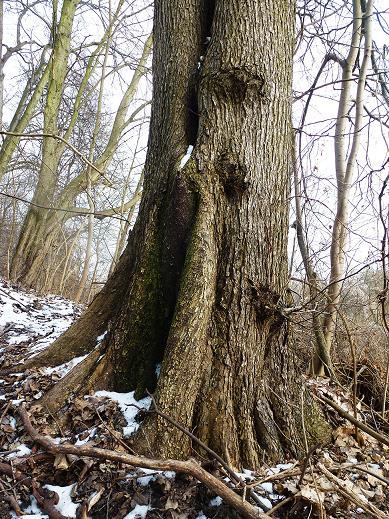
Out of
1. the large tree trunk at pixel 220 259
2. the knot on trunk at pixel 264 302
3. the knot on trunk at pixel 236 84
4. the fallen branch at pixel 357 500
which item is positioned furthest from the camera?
the knot on trunk at pixel 236 84

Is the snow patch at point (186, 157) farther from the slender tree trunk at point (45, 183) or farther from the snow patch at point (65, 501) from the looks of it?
the slender tree trunk at point (45, 183)

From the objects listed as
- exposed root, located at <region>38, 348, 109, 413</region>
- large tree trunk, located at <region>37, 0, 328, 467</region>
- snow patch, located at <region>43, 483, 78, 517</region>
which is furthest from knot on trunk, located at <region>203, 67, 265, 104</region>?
snow patch, located at <region>43, 483, 78, 517</region>

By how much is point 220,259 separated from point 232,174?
50cm

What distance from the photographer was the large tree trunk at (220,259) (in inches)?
77.5

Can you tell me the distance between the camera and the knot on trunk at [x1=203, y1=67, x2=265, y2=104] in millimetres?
2236

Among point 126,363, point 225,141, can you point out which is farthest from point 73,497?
point 225,141

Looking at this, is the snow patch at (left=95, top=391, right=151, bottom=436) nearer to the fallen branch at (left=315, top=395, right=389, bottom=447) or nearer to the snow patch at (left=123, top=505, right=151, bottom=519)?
the snow patch at (left=123, top=505, right=151, bottom=519)

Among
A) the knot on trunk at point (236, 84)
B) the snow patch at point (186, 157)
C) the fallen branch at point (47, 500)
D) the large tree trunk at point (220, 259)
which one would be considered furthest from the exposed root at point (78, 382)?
the knot on trunk at point (236, 84)

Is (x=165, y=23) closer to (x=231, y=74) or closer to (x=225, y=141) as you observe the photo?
(x=231, y=74)

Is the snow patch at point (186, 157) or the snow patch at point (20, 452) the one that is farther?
the snow patch at point (186, 157)

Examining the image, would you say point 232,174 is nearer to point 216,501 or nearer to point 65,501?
point 216,501

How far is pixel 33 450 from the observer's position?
1.84 metres

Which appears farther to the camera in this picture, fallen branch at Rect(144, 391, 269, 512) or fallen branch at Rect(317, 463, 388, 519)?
fallen branch at Rect(144, 391, 269, 512)

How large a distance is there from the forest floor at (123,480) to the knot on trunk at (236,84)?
1853 millimetres
